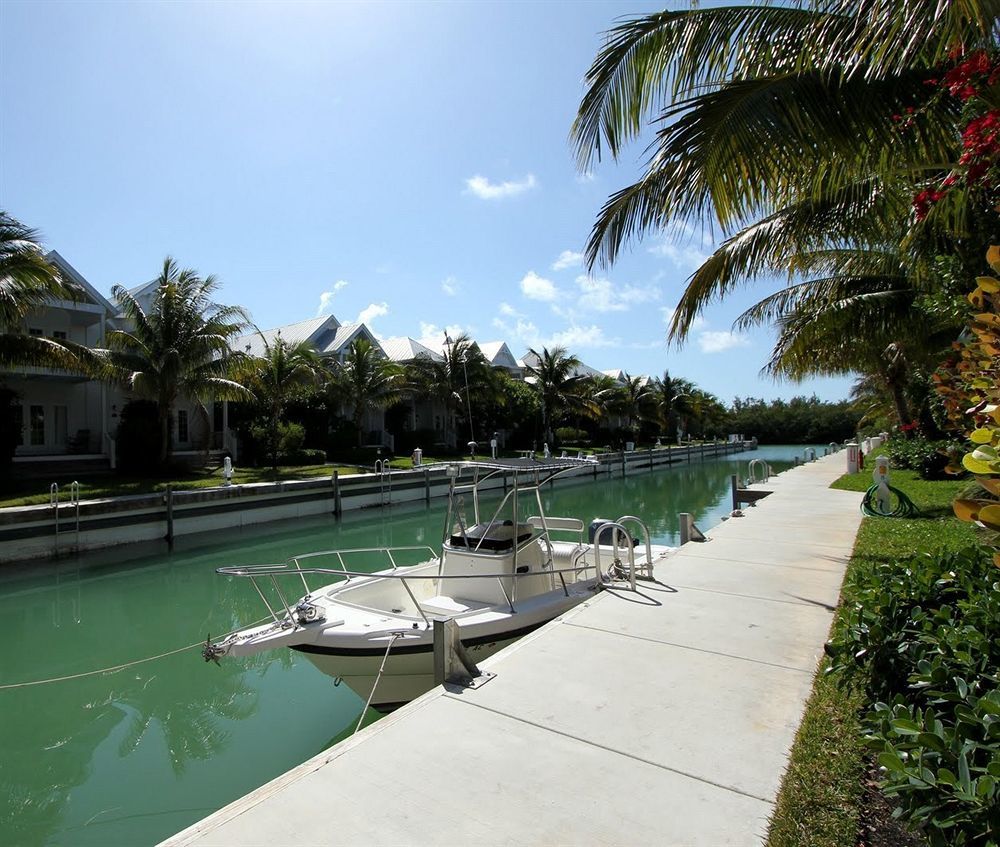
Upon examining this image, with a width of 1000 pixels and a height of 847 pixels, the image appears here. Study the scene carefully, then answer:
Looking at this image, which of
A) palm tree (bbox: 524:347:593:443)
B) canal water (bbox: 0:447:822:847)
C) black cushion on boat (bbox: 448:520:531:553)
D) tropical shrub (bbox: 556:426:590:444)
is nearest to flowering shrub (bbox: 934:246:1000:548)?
canal water (bbox: 0:447:822:847)

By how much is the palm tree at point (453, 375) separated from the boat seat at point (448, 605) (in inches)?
1067

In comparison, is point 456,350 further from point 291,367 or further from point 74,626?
point 74,626

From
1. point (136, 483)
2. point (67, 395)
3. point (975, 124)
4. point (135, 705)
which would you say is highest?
point (67, 395)

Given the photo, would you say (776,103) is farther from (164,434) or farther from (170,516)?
(164,434)

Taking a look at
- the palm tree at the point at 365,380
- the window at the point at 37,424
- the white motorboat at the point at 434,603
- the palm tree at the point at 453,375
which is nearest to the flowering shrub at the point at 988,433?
the white motorboat at the point at 434,603

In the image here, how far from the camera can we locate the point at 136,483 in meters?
19.4

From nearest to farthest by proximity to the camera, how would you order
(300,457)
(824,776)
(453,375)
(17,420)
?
(824,776), (17,420), (300,457), (453,375)

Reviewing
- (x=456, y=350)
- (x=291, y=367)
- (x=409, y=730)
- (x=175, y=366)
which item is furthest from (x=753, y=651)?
(x=456, y=350)

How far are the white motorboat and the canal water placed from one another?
1098 millimetres

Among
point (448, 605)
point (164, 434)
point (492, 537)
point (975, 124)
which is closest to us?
point (975, 124)

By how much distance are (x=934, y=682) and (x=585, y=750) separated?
191 centimetres

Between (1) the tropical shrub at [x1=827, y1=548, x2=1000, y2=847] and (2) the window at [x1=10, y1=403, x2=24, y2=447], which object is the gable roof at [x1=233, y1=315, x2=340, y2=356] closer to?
(2) the window at [x1=10, y1=403, x2=24, y2=447]

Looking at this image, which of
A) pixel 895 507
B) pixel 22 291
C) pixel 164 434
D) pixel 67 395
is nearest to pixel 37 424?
pixel 67 395

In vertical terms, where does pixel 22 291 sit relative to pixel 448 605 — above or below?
above
